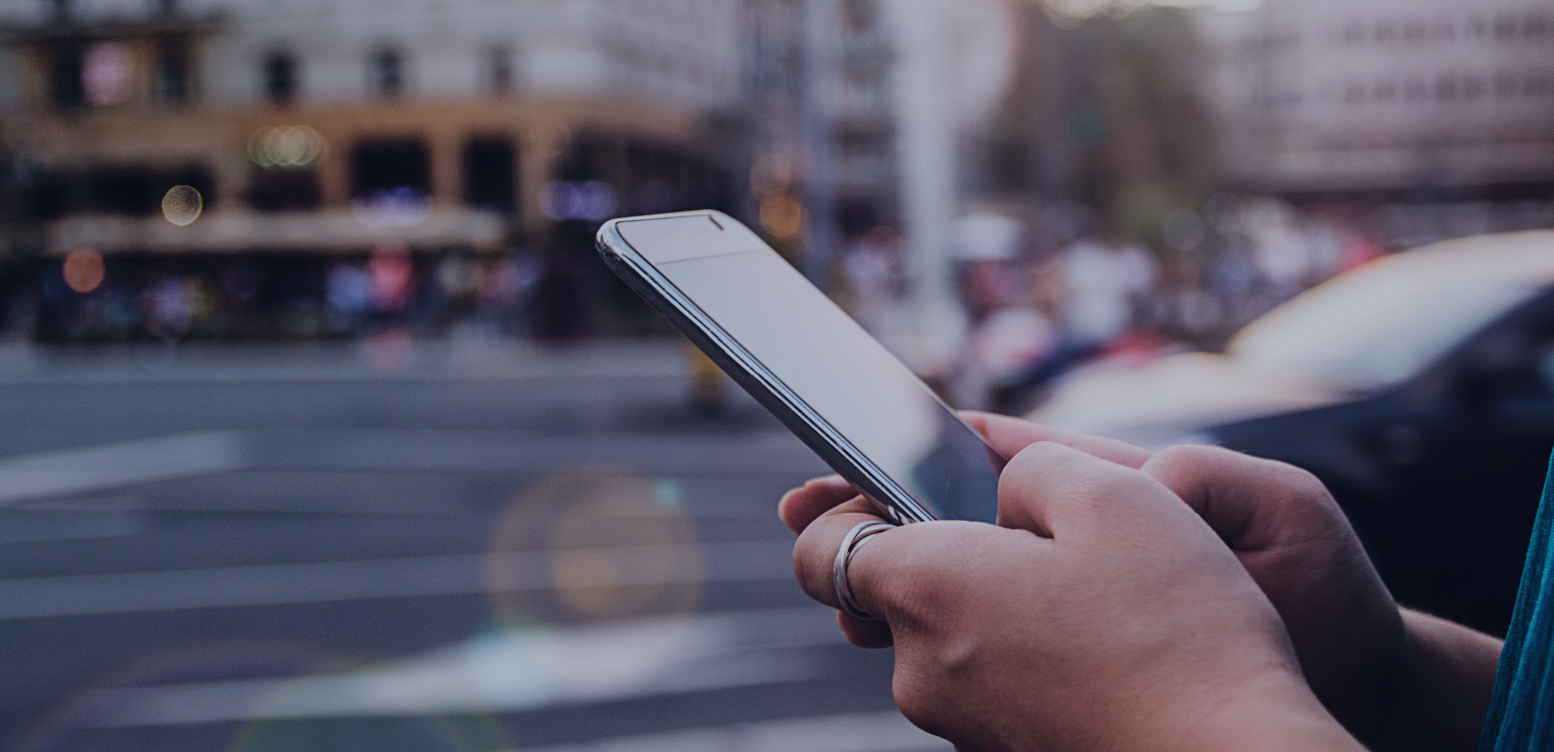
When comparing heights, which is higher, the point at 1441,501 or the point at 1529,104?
the point at 1441,501

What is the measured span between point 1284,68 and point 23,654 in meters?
86.6

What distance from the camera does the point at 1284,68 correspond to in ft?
268

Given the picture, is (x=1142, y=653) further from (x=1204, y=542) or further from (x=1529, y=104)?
(x=1529, y=104)

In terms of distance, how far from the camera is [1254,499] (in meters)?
1.10

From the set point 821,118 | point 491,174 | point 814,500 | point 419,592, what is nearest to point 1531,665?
point 814,500

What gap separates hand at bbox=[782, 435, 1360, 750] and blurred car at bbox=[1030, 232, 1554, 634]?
3.85 m

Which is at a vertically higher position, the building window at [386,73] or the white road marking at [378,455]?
the building window at [386,73]

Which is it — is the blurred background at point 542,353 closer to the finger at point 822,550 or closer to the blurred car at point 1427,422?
the blurred car at point 1427,422

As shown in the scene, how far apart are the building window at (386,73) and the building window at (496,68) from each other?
119 inches

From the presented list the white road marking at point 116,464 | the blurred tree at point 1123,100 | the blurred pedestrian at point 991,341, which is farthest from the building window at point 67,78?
the blurred pedestrian at point 991,341

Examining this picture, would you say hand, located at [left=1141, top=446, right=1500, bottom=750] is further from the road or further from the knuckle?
the road

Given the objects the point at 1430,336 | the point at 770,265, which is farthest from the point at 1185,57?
the point at 770,265

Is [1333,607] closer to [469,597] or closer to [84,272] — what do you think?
[469,597]

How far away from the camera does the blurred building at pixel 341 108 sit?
125ft
